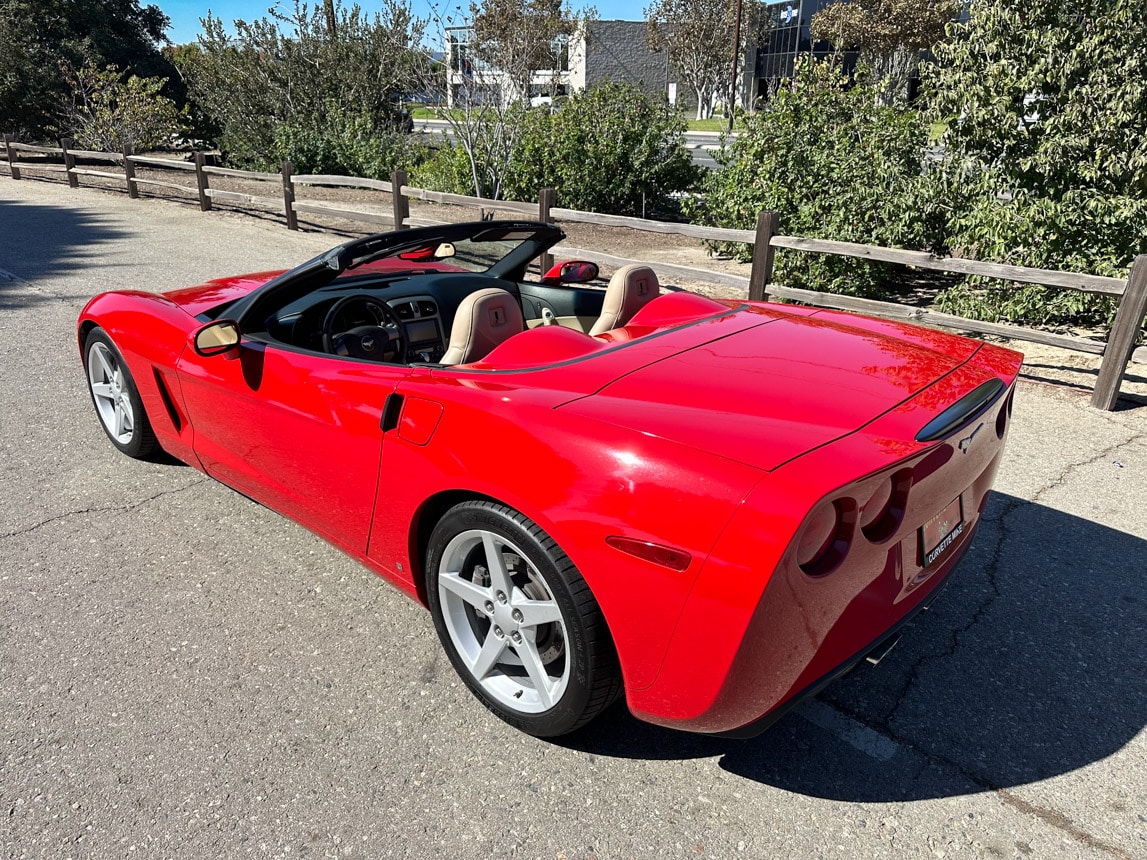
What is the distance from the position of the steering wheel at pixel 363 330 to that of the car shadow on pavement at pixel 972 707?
63.3 inches

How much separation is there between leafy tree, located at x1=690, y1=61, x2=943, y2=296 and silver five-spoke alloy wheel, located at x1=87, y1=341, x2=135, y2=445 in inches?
250

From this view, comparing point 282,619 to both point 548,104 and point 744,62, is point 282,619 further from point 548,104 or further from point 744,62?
point 744,62

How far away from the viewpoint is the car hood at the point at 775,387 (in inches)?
78.7

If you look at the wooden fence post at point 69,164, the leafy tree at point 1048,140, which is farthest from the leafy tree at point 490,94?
the wooden fence post at point 69,164

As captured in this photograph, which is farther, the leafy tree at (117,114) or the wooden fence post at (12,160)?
the leafy tree at (117,114)

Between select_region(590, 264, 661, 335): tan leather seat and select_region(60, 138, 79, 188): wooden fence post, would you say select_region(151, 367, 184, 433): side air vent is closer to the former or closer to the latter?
select_region(590, 264, 661, 335): tan leather seat

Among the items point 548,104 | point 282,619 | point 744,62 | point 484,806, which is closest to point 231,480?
point 282,619

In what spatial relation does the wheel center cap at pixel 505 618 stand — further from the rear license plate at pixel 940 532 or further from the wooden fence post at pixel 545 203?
the wooden fence post at pixel 545 203

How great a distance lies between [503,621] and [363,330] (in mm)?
1355

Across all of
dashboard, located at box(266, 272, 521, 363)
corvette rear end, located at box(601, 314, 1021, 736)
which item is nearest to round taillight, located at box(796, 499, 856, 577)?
corvette rear end, located at box(601, 314, 1021, 736)

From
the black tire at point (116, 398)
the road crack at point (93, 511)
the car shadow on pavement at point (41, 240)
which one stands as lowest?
the car shadow on pavement at point (41, 240)

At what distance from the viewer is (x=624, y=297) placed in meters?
3.23

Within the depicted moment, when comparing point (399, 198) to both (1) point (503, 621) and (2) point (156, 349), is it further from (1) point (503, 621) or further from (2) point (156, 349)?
(1) point (503, 621)

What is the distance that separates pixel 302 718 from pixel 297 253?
9971 millimetres
